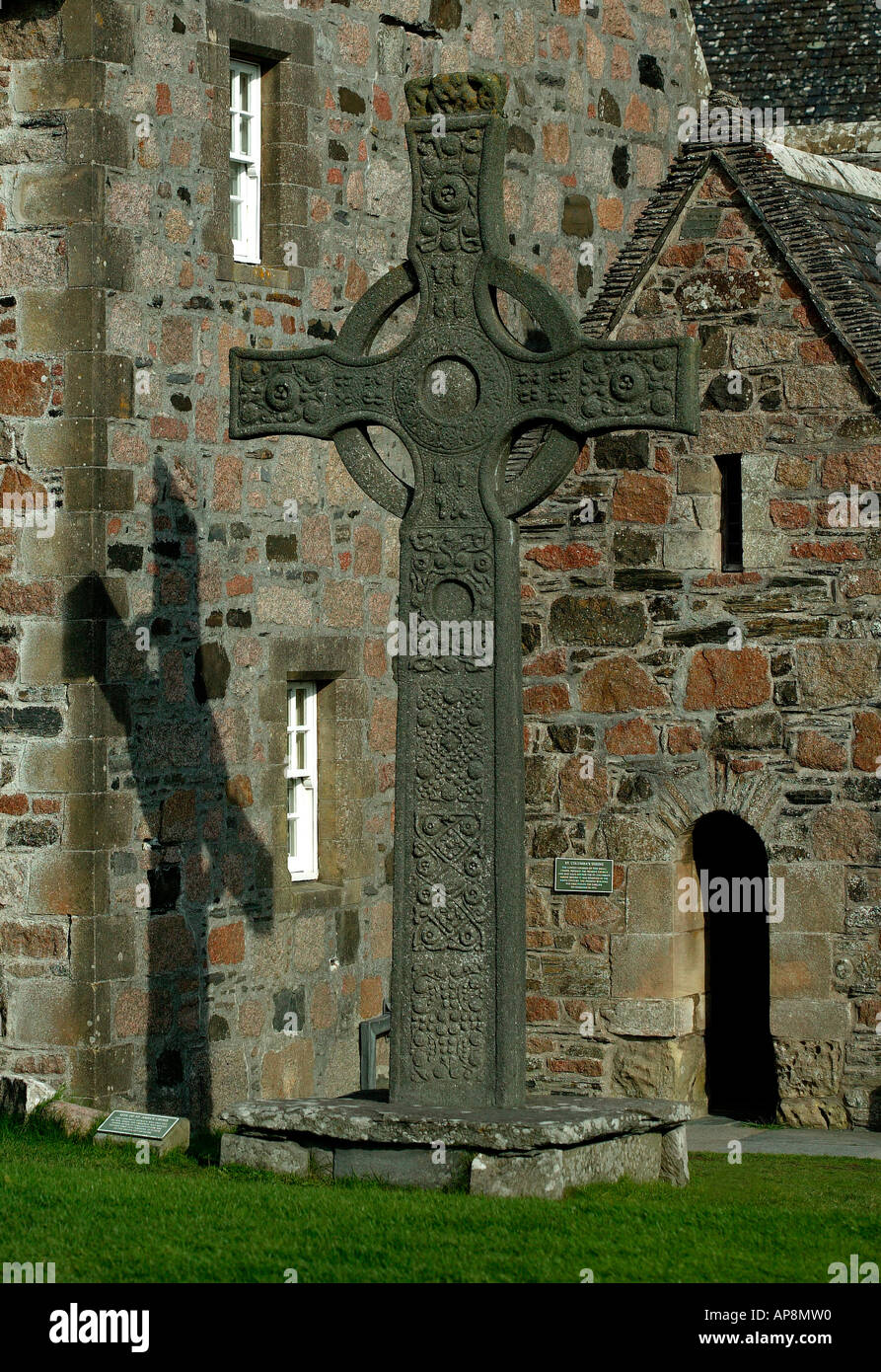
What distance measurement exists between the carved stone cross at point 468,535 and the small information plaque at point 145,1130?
1452 mm

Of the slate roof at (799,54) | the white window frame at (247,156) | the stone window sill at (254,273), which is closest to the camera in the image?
the stone window sill at (254,273)

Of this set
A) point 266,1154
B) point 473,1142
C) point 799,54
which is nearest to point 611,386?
point 473,1142

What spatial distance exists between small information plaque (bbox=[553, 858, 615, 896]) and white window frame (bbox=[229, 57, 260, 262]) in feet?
12.9

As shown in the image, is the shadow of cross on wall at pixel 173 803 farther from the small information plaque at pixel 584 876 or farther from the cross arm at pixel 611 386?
the cross arm at pixel 611 386

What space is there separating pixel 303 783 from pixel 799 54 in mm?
11759

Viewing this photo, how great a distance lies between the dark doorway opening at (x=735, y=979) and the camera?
13711 millimetres

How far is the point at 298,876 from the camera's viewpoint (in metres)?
13.1

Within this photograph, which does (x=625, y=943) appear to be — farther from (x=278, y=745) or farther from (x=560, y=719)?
(x=278, y=745)

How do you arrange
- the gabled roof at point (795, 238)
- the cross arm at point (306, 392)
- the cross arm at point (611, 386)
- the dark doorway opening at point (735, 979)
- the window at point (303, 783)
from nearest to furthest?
the cross arm at point (611, 386), the cross arm at point (306, 392), the gabled roof at point (795, 238), the window at point (303, 783), the dark doorway opening at point (735, 979)

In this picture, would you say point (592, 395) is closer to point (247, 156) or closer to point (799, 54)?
point (247, 156)

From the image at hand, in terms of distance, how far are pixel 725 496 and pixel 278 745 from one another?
9.59ft

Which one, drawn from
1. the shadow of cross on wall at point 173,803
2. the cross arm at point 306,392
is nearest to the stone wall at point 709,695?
the shadow of cross on wall at point 173,803

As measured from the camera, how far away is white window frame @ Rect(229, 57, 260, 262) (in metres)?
12.6

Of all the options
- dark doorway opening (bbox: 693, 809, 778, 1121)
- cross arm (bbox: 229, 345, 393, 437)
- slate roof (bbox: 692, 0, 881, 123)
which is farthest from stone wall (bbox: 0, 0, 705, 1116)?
slate roof (bbox: 692, 0, 881, 123)
